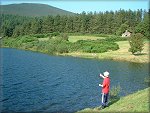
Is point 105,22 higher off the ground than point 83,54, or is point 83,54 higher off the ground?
point 105,22

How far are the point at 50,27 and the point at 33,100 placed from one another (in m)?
139

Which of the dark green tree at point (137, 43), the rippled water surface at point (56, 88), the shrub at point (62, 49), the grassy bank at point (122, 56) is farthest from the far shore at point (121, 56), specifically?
the rippled water surface at point (56, 88)

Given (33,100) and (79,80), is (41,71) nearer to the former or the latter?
(79,80)

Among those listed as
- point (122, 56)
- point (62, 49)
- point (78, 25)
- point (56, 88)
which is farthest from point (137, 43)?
point (78, 25)

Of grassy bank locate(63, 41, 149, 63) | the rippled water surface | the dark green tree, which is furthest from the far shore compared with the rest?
the rippled water surface

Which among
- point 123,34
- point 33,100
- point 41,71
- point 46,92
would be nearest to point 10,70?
point 41,71

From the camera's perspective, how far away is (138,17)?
189m

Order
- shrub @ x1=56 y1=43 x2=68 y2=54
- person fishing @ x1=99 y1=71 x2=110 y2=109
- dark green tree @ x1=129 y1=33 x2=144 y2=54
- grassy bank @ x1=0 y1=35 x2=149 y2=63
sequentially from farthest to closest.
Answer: shrub @ x1=56 y1=43 x2=68 y2=54
grassy bank @ x1=0 y1=35 x2=149 y2=63
dark green tree @ x1=129 y1=33 x2=144 y2=54
person fishing @ x1=99 y1=71 x2=110 y2=109

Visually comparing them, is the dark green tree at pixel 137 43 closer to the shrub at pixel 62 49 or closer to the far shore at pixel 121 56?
the far shore at pixel 121 56

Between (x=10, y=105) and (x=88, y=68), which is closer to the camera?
(x=10, y=105)

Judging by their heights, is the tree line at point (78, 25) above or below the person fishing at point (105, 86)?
above

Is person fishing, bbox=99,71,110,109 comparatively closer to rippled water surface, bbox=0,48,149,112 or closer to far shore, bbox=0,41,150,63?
rippled water surface, bbox=0,48,149,112

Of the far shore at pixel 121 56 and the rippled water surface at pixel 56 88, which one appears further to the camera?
the far shore at pixel 121 56

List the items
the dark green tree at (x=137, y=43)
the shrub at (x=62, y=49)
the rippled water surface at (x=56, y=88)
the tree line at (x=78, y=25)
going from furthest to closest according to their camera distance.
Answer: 1. the tree line at (x=78, y=25)
2. the shrub at (x=62, y=49)
3. the dark green tree at (x=137, y=43)
4. the rippled water surface at (x=56, y=88)
